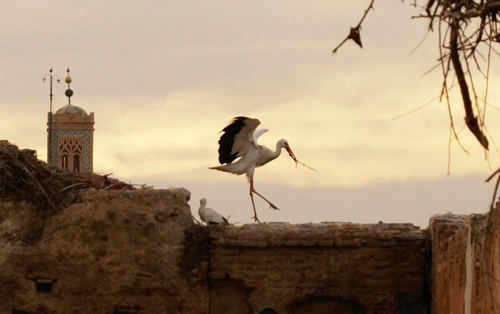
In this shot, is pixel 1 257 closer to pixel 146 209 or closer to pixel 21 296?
pixel 21 296

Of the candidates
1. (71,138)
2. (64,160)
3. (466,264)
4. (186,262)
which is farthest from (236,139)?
(71,138)

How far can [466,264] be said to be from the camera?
886 cm

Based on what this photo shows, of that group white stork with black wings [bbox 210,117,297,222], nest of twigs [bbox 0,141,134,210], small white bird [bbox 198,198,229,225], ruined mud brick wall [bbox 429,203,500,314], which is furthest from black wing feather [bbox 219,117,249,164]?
ruined mud brick wall [bbox 429,203,500,314]

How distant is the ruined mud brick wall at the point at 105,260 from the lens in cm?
1319

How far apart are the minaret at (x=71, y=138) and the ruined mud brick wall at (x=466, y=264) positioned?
1669 cm

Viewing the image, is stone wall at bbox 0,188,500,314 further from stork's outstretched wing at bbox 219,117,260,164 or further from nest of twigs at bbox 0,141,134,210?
stork's outstretched wing at bbox 219,117,260,164

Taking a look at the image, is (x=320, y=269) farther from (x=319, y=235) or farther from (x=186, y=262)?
(x=186, y=262)

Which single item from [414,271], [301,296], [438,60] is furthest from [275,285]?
[438,60]

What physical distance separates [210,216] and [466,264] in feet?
16.3

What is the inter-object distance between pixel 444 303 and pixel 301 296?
2.23 meters

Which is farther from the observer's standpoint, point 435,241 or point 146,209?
point 146,209

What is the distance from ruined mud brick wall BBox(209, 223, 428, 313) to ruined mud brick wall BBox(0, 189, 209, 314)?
0.98 ft

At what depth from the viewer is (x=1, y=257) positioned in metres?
13.3

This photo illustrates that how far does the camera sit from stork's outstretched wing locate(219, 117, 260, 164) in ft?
45.3
